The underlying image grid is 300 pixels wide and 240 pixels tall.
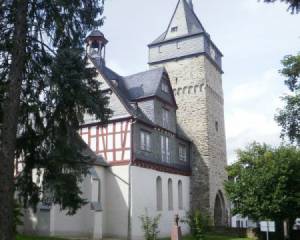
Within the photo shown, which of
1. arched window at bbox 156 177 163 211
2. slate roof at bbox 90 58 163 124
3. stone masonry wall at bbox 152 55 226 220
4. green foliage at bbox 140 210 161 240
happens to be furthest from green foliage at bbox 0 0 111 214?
stone masonry wall at bbox 152 55 226 220

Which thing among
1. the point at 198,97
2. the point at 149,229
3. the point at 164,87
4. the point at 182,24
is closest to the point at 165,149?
the point at 164,87

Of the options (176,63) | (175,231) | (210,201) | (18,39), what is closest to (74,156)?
(18,39)

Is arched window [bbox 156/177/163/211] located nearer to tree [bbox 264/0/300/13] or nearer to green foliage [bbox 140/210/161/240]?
green foliage [bbox 140/210/161/240]

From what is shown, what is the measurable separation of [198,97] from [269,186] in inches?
444

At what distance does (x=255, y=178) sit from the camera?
28172 mm

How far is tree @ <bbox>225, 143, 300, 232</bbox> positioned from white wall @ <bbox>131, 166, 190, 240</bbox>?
443cm

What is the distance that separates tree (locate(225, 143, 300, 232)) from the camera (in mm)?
27359

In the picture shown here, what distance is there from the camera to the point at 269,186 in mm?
27969

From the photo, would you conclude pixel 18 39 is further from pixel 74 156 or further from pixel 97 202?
pixel 97 202

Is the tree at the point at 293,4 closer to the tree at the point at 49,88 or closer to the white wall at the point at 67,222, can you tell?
the tree at the point at 49,88

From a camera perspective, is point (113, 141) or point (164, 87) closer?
point (113, 141)

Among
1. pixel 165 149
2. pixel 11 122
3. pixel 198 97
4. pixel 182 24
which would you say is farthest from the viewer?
pixel 182 24

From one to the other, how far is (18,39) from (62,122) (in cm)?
310

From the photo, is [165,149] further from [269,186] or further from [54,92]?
[54,92]
